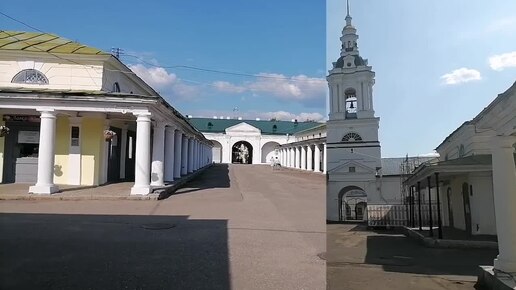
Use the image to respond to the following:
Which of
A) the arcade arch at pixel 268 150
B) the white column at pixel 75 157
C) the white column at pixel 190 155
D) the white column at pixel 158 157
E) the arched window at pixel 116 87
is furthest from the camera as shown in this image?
the arcade arch at pixel 268 150

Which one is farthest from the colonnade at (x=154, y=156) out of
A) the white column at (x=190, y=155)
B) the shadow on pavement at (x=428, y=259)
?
the shadow on pavement at (x=428, y=259)

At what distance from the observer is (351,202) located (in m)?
4.05

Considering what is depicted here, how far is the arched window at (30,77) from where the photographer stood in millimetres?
12836

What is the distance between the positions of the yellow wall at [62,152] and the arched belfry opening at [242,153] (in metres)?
37.0

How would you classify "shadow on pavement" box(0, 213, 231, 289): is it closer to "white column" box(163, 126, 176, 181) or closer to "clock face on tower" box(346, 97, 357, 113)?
"clock face on tower" box(346, 97, 357, 113)

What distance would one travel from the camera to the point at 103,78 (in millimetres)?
13516

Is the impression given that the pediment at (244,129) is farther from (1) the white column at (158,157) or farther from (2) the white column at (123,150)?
(1) the white column at (158,157)

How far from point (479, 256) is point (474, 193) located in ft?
11.4

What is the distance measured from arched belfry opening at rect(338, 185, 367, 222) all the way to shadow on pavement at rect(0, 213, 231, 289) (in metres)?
1.24

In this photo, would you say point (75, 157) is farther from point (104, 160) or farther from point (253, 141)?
point (253, 141)

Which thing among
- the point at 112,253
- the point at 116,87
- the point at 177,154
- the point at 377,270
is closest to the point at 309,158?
the point at 177,154

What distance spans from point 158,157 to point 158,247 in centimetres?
757

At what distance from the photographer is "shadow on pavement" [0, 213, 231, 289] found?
3.84 metres

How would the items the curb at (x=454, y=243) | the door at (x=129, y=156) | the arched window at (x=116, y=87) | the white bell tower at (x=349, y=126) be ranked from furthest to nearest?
1. the door at (x=129, y=156)
2. the arched window at (x=116, y=87)
3. the curb at (x=454, y=243)
4. the white bell tower at (x=349, y=126)
